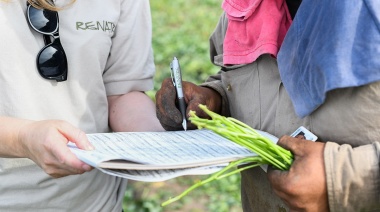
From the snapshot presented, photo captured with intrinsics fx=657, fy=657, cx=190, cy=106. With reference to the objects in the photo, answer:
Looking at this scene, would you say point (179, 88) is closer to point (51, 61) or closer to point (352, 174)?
point (51, 61)

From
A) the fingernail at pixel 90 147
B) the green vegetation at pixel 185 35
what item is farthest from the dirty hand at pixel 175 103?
the green vegetation at pixel 185 35

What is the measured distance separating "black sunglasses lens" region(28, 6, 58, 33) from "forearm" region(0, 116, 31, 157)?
30 cm

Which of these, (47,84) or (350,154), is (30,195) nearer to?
(47,84)

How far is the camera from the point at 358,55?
1.60m

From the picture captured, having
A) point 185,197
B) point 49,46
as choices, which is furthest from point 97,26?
point 185,197

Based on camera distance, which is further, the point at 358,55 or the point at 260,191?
the point at 260,191

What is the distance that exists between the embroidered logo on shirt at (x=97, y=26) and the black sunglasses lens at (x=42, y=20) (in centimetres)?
9

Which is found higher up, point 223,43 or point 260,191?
point 223,43

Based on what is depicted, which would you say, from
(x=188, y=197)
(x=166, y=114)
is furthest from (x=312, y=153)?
(x=188, y=197)

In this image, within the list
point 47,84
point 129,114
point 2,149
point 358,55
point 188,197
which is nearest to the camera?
point 358,55

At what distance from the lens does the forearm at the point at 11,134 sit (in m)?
1.86

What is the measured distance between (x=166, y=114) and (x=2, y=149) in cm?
51

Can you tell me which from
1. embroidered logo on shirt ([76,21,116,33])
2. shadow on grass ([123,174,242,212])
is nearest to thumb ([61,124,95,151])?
embroidered logo on shirt ([76,21,116,33])

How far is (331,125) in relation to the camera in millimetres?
1731
